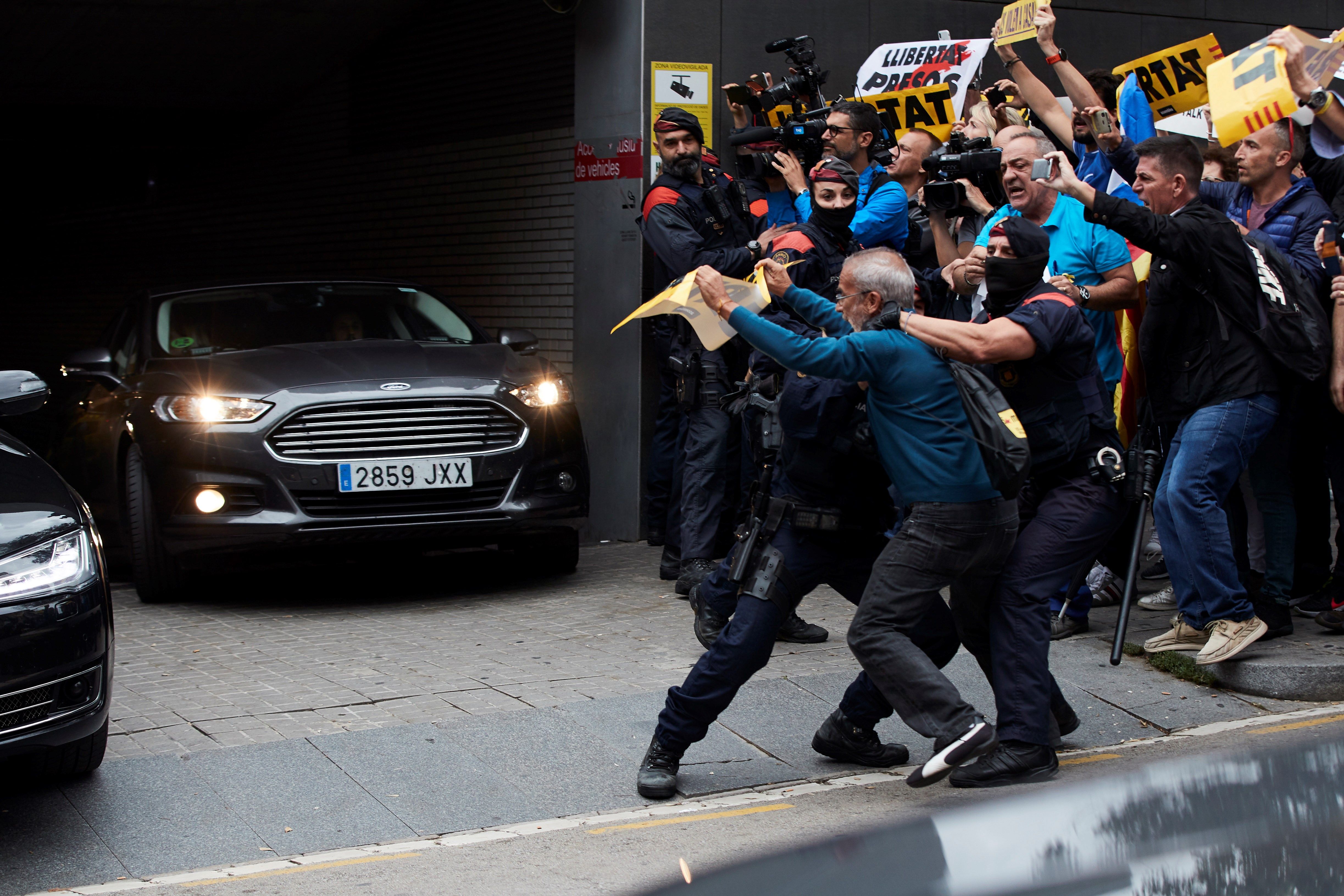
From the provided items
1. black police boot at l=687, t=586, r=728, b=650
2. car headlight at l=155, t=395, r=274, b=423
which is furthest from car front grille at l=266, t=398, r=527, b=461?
black police boot at l=687, t=586, r=728, b=650

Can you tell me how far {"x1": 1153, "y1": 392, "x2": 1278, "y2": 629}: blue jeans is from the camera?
609cm

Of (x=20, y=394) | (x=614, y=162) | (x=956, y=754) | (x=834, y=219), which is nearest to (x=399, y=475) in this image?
(x=20, y=394)

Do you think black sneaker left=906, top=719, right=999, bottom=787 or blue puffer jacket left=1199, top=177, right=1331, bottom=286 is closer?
black sneaker left=906, top=719, right=999, bottom=787

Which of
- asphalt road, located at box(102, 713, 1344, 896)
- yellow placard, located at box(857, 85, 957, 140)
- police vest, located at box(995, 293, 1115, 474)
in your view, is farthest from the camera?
yellow placard, located at box(857, 85, 957, 140)

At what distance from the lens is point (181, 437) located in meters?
7.36

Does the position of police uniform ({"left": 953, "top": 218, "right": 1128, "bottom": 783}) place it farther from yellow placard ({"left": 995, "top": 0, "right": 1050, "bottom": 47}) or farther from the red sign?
the red sign

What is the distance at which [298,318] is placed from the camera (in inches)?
337

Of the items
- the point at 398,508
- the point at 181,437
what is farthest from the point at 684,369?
the point at 181,437

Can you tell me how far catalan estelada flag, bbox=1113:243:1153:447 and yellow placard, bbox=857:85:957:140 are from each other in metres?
1.77

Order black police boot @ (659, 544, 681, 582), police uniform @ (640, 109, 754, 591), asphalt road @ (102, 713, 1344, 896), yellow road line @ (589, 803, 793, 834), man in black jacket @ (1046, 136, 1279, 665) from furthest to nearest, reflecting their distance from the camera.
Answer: black police boot @ (659, 544, 681, 582)
police uniform @ (640, 109, 754, 591)
man in black jacket @ (1046, 136, 1279, 665)
yellow road line @ (589, 803, 793, 834)
asphalt road @ (102, 713, 1344, 896)

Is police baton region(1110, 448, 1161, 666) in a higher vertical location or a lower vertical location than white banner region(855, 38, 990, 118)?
lower

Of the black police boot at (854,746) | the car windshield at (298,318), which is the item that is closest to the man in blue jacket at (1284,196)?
the black police boot at (854,746)

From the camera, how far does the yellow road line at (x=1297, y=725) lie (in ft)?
18.5

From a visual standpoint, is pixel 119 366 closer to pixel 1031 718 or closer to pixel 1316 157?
pixel 1031 718
